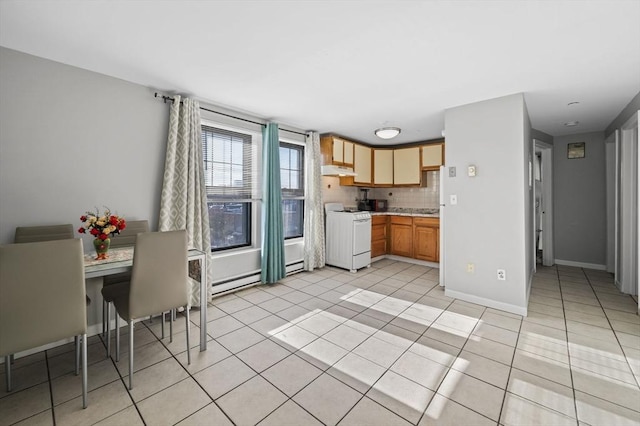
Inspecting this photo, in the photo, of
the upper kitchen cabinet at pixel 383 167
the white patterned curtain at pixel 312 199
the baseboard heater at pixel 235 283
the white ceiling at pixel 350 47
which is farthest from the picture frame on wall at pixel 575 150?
the baseboard heater at pixel 235 283

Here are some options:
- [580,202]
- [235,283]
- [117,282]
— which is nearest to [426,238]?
[580,202]

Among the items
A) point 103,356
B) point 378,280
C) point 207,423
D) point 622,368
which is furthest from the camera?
point 378,280

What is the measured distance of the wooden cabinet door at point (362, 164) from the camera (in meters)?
5.25

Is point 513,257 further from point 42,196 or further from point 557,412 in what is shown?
point 42,196

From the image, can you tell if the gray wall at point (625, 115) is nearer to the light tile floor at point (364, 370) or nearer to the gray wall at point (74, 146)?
the light tile floor at point (364, 370)

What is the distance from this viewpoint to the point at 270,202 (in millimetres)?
3928

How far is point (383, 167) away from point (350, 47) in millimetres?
3747

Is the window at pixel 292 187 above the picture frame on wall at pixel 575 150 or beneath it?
beneath

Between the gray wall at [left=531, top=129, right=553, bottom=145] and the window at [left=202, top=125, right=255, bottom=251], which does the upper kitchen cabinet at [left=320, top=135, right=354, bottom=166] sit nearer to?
the window at [left=202, top=125, right=255, bottom=251]

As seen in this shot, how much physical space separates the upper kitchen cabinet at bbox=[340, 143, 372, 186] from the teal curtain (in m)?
1.69

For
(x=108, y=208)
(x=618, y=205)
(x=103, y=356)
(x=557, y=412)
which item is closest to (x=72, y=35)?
(x=108, y=208)

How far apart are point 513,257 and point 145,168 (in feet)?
13.3

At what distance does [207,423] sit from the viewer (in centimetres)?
152

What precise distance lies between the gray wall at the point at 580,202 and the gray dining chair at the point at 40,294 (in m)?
6.61
